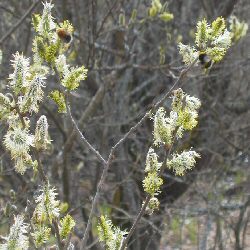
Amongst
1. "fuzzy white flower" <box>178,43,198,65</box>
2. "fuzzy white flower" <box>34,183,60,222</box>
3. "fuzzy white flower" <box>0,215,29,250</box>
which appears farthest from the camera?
"fuzzy white flower" <box>178,43,198,65</box>

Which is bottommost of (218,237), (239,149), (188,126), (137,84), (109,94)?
(188,126)

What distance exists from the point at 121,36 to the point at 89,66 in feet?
2.35

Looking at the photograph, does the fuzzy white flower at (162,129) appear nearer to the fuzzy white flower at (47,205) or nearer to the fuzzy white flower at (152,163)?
the fuzzy white flower at (152,163)

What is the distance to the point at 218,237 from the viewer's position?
4383 mm

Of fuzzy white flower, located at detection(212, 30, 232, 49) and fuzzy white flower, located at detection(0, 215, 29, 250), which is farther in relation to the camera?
fuzzy white flower, located at detection(212, 30, 232, 49)

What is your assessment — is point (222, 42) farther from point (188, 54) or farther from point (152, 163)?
point (152, 163)

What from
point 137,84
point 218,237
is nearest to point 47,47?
point 218,237

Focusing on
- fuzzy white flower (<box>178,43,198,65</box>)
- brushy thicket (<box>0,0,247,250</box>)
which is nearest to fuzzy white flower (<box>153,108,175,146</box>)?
brushy thicket (<box>0,0,247,250</box>)

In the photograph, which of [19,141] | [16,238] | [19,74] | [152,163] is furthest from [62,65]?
[16,238]

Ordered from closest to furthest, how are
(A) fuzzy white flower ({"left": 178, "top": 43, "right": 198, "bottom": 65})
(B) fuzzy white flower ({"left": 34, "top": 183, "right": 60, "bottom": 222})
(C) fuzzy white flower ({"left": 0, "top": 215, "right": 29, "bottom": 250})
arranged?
1. (C) fuzzy white flower ({"left": 0, "top": 215, "right": 29, "bottom": 250})
2. (B) fuzzy white flower ({"left": 34, "top": 183, "right": 60, "bottom": 222})
3. (A) fuzzy white flower ({"left": 178, "top": 43, "right": 198, "bottom": 65})

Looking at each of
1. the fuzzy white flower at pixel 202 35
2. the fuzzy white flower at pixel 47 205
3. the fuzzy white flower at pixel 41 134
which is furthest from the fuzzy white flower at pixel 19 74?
the fuzzy white flower at pixel 202 35

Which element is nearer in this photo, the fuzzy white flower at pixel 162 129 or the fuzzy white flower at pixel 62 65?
the fuzzy white flower at pixel 162 129

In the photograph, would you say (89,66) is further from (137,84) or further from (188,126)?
(188,126)

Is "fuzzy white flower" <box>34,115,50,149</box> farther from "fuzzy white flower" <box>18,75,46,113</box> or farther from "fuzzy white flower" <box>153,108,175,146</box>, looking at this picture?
"fuzzy white flower" <box>153,108,175,146</box>
